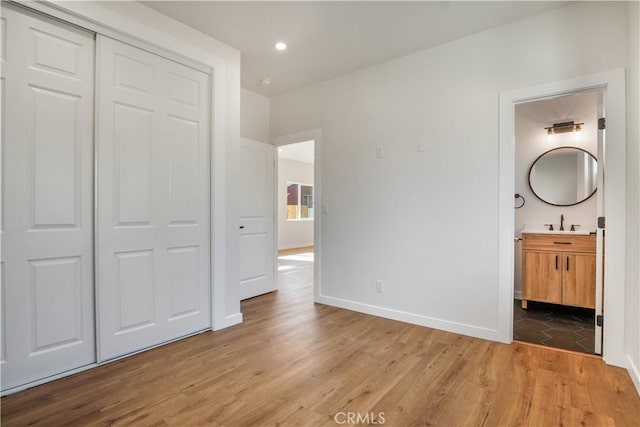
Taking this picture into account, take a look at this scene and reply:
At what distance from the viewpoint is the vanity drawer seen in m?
3.39

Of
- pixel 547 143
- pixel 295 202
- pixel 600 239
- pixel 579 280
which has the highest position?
pixel 547 143

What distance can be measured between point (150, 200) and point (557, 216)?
14.9 ft

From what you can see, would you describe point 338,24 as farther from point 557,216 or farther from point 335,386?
point 557,216

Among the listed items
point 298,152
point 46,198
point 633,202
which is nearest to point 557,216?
point 633,202

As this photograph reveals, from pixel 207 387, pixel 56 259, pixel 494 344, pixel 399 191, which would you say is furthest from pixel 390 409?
pixel 56 259

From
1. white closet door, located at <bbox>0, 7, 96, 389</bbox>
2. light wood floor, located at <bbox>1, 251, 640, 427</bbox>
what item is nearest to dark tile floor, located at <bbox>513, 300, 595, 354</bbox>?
light wood floor, located at <bbox>1, 251, 640, 427</bbox>

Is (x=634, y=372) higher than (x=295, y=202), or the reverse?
(x=295, y=202)

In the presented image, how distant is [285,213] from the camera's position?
31.6 ft

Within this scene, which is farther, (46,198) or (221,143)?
(221,143)

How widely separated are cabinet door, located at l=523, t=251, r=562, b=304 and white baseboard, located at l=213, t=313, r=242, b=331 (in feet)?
10.7

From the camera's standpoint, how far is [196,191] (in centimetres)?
289

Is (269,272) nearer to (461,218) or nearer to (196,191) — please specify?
(196,191)

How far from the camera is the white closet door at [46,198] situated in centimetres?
193

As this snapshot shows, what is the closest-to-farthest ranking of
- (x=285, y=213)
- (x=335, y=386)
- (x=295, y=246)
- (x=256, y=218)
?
(x=335, y=386) → (x=256, y=218) → (x=285, y=213) → (x=295, y=246)
